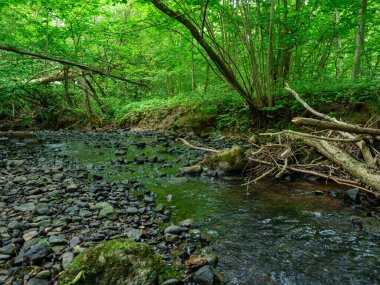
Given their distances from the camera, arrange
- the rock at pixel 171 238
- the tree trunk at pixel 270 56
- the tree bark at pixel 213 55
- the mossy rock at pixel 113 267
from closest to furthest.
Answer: the mossy rock at pixel 113 267, the rock at pixel 171 238, the tree bark at pixel 213 55, the tree trunk at pixel 270 56

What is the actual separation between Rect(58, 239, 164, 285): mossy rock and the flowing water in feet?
2.56

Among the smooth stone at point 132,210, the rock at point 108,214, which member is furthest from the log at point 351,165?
the rock at point 108,214

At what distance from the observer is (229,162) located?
21.0 ft

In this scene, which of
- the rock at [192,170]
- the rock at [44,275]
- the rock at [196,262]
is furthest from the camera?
the rock at [192,170]

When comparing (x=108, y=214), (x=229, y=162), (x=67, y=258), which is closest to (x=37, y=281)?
(x=67, y=258)

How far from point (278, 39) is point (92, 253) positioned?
8730 mm

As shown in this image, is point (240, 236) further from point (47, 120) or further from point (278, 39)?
point (47, 120)

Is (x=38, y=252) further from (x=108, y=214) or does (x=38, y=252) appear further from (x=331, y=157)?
(x=331, y=157)

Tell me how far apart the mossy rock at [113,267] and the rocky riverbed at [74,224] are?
21cm

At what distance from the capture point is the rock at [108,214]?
3699 mm

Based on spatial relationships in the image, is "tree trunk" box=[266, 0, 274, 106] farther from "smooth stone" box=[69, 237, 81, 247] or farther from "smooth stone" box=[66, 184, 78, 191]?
"smooth stone" box=[69, 237, 81, 247]

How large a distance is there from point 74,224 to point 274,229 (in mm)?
2631

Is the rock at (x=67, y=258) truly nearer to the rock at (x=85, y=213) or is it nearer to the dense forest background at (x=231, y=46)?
the rock at (x=85, y=213)

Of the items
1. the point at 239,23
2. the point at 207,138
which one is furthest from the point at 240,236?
the point at 207,138
